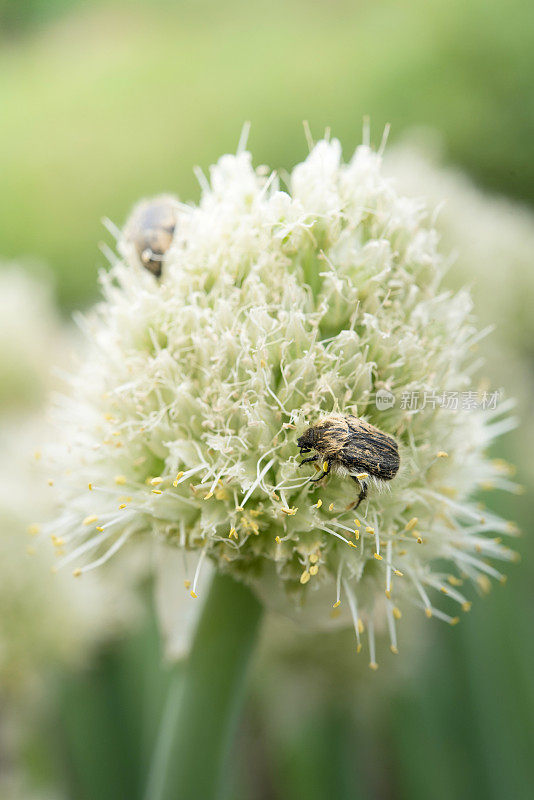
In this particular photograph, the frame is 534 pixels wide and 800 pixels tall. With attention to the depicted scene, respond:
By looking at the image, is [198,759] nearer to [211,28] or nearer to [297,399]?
[297,399]

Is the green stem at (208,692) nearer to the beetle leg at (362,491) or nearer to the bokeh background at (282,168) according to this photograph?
the beetle leg at (362,491)

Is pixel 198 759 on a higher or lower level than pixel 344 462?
lower

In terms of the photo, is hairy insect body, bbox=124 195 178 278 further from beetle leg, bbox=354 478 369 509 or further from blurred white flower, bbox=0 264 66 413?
blurred white flower, bbox=0 264 66 413

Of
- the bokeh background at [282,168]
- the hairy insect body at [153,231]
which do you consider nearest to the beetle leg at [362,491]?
the hairy insect body at [153,231]

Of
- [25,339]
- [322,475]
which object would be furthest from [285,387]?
[25,339]

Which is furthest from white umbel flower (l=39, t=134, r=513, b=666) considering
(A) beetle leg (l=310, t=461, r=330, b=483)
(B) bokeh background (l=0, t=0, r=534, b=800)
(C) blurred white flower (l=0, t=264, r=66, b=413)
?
(C) blurred white flower (l=0, t=264, r=66, b=413)

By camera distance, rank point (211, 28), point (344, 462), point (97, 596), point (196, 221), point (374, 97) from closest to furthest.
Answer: point (344, 462) → point (196, 221) → point (97, 596) → point (374, 97) → point (211, 28)

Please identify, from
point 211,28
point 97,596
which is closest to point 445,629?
point 97,596
